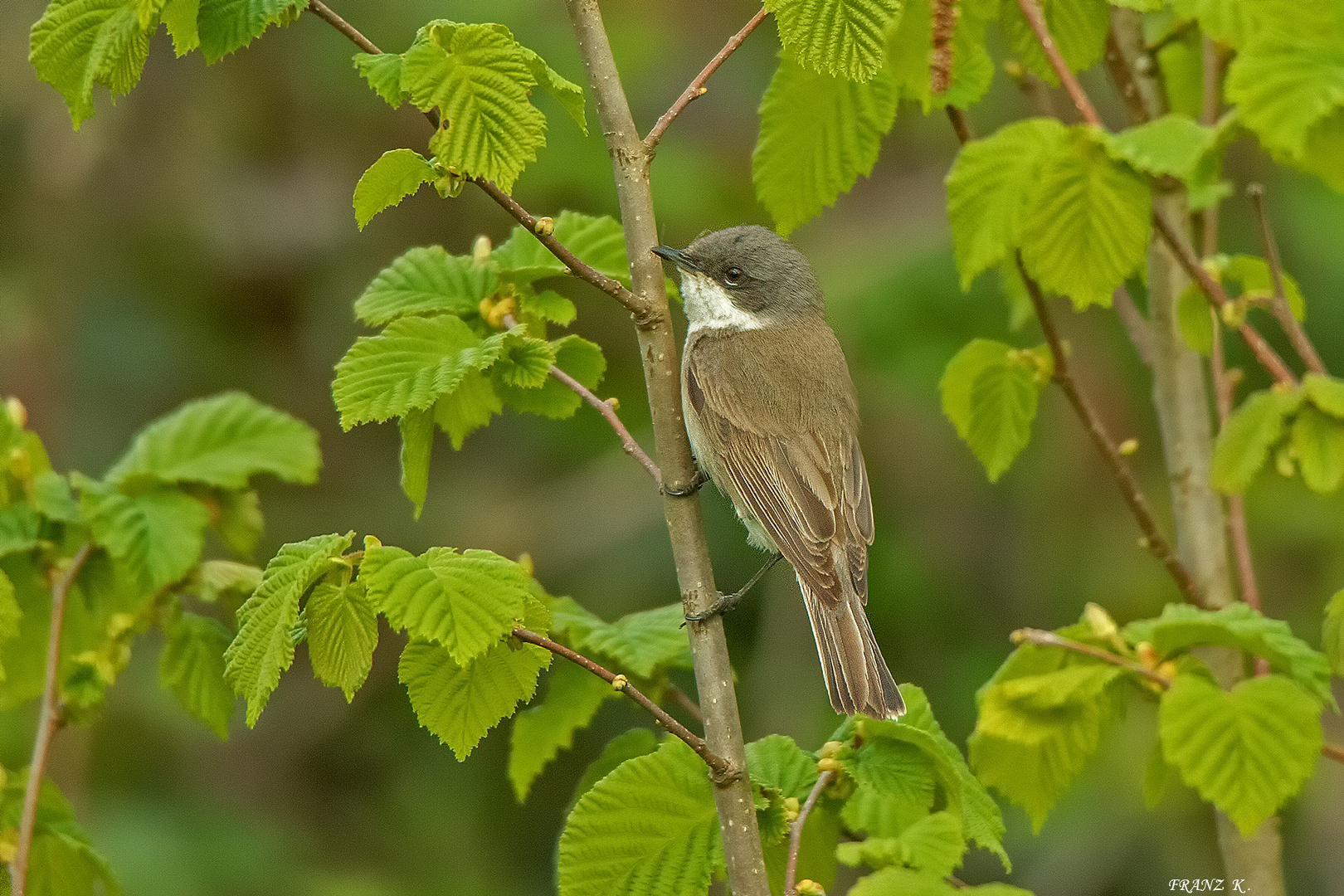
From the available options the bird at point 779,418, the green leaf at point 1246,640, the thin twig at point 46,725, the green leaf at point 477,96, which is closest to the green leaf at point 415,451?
the green leaf at point 477,96

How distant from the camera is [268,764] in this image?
7.66 metres

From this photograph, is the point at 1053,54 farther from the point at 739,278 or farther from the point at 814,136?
the point at 739,278

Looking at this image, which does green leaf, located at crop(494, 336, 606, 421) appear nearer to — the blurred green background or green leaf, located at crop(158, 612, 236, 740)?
green leaf, located at crop(158, 612, 236, 740)

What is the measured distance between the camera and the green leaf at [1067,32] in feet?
9.57

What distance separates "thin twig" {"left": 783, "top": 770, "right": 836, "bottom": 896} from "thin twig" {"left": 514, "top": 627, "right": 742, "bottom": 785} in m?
0.13

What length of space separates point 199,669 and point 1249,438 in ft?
7.10

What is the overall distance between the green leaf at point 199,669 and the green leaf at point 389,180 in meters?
1.08

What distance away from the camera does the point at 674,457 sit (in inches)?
100

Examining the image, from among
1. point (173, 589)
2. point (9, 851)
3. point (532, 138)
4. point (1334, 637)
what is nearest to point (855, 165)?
point (532, 138)

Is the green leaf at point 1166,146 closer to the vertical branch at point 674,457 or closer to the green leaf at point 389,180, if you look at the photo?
the vertical branch at point 674,457

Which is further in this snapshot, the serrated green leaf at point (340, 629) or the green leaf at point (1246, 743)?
the green leaf at point (1246, 743)

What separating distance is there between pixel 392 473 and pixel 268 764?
168cm

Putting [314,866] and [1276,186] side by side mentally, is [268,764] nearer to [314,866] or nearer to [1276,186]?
[314,866]

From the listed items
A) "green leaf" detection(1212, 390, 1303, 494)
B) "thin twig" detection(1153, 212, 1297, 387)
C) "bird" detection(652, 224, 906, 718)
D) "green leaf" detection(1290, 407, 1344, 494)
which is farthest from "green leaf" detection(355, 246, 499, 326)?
"green leaf" detection(1290, 407, 1344, 494)
